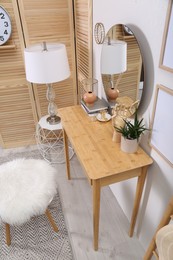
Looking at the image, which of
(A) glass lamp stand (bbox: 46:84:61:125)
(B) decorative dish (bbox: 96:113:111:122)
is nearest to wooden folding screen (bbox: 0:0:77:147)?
(A) glass lamp stand (bbox: 46:84:61:125)

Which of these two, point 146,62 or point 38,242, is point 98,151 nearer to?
point 146,62

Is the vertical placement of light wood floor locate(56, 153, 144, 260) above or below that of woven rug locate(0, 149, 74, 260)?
above

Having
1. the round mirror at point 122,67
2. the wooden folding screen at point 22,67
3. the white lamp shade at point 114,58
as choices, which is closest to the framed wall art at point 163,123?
the round mirror at point 122,67

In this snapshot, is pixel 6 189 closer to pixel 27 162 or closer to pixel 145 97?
pixel 27 162

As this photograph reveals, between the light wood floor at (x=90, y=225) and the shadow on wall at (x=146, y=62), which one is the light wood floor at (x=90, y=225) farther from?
the shadow on wall at (x=146, y=62)

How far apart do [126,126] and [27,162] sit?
0.79m

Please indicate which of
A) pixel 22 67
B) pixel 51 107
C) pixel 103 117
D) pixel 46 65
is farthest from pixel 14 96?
pixel 103 117

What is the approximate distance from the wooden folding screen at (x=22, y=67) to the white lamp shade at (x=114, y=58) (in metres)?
0.70

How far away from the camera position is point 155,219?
116 centimetres

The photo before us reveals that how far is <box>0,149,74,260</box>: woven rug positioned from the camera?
136 centimetres

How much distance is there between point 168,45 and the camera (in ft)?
2.61

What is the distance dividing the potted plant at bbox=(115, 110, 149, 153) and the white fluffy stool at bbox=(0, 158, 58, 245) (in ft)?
1.87

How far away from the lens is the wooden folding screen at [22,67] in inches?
67.4

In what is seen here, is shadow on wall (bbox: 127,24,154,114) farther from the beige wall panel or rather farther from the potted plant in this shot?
the beige wall panel
